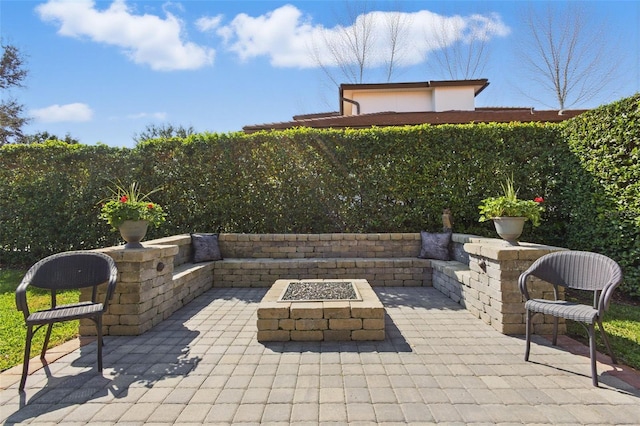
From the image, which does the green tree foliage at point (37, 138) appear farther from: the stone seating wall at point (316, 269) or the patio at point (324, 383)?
the patio at point (324, 383)

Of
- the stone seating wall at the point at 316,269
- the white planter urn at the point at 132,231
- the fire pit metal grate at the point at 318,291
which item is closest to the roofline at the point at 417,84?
the stone seating wall at the point at 316,269

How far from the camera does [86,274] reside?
306 centimetres

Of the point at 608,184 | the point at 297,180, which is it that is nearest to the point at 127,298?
the point at 297,180

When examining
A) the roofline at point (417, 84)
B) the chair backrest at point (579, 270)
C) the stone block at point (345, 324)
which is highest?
the roofline at point (417, 84)

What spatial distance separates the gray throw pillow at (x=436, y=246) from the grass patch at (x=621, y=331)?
6.52 feet

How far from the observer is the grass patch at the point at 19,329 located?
306 cm

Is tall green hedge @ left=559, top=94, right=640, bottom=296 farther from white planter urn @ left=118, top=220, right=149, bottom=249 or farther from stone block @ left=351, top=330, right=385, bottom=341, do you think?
white planter urn @ left=118, top=220, right=149, bottom=249

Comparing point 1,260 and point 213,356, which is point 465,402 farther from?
point 1,260

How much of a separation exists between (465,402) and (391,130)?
5338 mm

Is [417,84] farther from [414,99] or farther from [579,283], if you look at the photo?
[579,283]

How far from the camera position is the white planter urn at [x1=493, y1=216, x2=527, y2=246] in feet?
12.6

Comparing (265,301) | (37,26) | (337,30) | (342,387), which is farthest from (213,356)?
(337,30)

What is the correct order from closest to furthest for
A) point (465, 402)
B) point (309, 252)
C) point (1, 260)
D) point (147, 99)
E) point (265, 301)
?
point (465, 402) → point (265, 301) → point (309, 252) → point (1, 260) → point (147, 99)

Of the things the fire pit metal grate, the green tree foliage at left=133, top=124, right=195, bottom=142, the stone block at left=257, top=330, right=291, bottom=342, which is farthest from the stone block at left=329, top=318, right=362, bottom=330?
the green tree foliage at left=133, top=124, right=195, bottom=142
